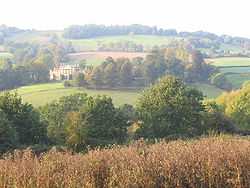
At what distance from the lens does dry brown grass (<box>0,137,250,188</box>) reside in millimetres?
6723

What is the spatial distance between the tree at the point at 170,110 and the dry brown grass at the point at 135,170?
35.9 m

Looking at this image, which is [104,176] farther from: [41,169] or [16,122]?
[16,122]

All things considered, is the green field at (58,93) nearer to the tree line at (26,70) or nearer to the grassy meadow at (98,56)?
the tree line at (26,70)

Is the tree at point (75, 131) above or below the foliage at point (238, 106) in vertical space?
above

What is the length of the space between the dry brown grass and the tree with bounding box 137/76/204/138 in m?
35.9

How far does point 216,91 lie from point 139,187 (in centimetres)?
8613

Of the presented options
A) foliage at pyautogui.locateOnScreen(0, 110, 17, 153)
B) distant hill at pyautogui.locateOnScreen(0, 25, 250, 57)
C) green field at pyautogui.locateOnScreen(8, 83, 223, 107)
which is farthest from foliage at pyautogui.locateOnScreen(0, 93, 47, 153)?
distant hill at pyautogui.locateOnScreen(0, 25, 250, 57)

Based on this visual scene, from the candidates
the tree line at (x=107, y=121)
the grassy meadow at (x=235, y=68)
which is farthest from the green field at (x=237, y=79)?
the tree line at (x=107, y=121)

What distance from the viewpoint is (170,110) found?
4806 centimetres

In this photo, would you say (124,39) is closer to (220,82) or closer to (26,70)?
(26,70)

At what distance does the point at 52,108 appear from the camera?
55062mm

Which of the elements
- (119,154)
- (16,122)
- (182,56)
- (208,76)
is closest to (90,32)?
(182,56)

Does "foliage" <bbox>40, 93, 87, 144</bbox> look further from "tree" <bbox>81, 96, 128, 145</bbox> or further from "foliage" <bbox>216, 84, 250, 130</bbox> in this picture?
"foliage" <bbox>216, 84, 250, 130</bbox>

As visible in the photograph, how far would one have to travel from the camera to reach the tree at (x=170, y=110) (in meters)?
45.3
